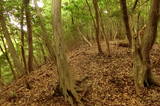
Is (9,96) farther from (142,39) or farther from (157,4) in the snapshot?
(157,4)

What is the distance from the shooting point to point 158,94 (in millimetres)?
6996

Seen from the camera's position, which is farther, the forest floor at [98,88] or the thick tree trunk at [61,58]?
the forest floor at [98,88]

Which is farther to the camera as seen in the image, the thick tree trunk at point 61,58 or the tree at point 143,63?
the tree at point 143,63

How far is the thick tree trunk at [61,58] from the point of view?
6.05m

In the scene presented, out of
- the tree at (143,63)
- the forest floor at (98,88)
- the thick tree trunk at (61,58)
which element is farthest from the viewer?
the tree at (143,63)

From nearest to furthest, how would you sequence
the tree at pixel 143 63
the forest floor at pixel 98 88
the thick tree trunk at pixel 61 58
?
1. the thick tree trunk at pixel 61 58
2. the forest floor at pixel 98 88
3. the tree at pixel 143 63

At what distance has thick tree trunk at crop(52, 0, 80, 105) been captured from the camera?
605 cm

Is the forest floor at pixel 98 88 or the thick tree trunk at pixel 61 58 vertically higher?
the thick tree trunk at pixel 61 58

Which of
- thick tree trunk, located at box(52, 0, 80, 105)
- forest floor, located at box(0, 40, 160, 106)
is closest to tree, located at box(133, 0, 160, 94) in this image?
forest floor, located at box(0, 40, 160, 106)

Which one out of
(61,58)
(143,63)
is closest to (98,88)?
(143,63)

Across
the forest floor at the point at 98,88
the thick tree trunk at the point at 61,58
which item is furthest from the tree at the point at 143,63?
the thick tree trunk at the point at 61,58

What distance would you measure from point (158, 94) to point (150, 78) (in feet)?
2.41

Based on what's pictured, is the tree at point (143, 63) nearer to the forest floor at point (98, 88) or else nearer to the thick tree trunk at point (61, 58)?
the forest floor at point (98, 88)

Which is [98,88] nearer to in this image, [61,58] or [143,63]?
[143,63]
